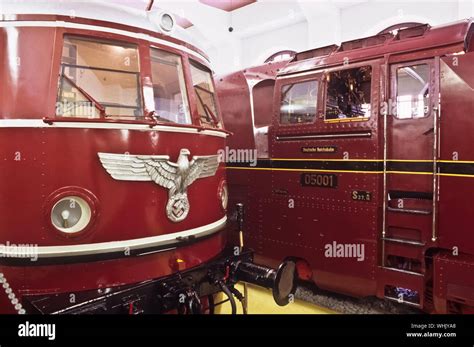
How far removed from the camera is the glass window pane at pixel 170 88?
3.10 metres

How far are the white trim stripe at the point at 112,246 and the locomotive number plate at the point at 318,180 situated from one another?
179cm

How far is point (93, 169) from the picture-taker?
251 centimetres

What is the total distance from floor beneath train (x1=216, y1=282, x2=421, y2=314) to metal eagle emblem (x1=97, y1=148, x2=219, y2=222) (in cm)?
166

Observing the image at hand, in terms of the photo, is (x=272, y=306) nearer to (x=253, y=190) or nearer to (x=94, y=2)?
(x=253, y=190)

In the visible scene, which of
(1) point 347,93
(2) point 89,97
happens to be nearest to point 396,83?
(1) point 347,93

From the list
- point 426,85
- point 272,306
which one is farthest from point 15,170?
point 426,85

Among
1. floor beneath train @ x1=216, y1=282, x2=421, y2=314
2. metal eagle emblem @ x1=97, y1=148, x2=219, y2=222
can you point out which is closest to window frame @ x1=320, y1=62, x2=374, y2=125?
metal eagle emblem @ x1=97, y1=148, x2=219, y2=222

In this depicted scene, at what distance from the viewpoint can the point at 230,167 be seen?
5387 mm

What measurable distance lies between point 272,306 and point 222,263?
4.85 ft

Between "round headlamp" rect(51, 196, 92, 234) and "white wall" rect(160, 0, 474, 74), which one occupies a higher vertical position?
"white wall" rect(160, 0, 474, 74)

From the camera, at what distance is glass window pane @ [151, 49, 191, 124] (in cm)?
310

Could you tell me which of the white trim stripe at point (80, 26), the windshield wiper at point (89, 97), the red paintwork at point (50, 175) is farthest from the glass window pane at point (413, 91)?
the windshield wiper at point (89, 97)

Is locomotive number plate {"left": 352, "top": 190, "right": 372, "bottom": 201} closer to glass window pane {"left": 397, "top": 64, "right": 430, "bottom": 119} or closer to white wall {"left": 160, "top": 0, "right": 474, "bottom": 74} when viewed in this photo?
glass window pane {"left": 397, "top": 64, "right": 430, "bottom": 119}

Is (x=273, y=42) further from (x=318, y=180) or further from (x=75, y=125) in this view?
(x=75, y=125)
